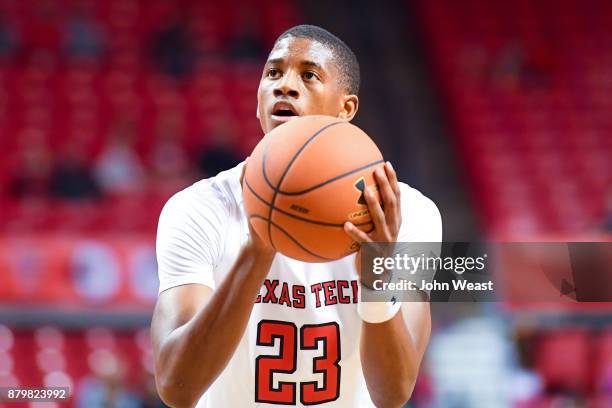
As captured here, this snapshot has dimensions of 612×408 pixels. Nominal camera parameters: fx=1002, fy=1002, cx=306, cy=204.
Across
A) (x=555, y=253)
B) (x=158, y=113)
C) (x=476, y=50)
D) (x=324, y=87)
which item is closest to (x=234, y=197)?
(x=324, y=87)

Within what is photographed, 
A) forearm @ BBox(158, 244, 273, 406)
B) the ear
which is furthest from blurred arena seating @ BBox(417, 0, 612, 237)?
forearm @ BBox(158, 244, 273, 406)

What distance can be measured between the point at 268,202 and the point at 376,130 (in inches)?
450

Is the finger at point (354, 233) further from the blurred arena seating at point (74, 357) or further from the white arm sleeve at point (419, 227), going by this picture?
the blurred arena seating at point (74, 357)

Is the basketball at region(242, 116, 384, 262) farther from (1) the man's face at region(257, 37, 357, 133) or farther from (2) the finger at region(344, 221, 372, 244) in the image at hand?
A: (1) the man's face at region(257, 37, 357, 133)

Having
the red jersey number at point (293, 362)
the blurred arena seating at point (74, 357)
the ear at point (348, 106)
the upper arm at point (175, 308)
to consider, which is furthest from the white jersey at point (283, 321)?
the blurred arena seating at point (74, 357)

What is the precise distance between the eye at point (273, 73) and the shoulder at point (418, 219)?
1.92 ft

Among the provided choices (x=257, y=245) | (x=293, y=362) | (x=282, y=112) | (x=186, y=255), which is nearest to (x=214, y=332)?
(x=257, y=245)

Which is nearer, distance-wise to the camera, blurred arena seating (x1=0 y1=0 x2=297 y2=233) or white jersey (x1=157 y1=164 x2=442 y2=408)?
white jersey (x1=157 y1=164 x2=442 y2=408)

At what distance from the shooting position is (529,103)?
45.6 ft

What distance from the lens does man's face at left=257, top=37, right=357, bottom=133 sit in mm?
3426

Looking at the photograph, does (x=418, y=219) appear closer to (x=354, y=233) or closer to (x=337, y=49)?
(x=337, y=49)

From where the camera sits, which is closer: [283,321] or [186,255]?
[186,255]

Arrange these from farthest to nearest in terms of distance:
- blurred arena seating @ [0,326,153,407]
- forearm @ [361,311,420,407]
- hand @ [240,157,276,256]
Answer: blurred arena seating @ [0,326,153,407]
forearm @ [361,311,420,407]
hand @ [240,157,276,256]

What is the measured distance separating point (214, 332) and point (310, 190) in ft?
1.67
